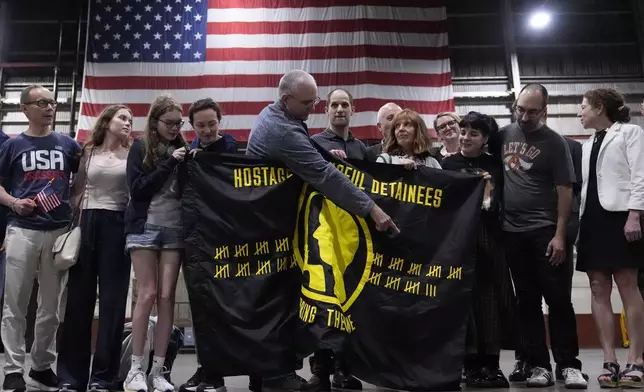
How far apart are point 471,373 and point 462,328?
0.53m

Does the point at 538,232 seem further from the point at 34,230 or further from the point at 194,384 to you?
the point at 34,230

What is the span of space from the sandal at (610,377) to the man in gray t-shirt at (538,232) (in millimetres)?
160

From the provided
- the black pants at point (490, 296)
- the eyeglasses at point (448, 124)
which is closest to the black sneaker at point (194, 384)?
the black pants at point (490, 296)

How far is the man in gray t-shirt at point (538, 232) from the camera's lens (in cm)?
353

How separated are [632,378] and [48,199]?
3.64m

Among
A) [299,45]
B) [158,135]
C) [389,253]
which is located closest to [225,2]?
[299,45]

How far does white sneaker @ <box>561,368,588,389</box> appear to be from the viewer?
3.32 meters

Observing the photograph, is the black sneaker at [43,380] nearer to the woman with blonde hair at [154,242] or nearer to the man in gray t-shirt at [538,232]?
the woman with blonde hair at [154,242]

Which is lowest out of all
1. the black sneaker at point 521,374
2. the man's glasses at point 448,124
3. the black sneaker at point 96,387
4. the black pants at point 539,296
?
the black sneaker at point 521,374

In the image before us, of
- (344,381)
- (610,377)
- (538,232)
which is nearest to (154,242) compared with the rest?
(344,381)

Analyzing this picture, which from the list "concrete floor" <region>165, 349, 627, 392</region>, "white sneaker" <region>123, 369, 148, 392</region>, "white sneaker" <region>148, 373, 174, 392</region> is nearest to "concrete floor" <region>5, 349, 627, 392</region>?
"concrete floor" <region>165, 349, 627, 392</region>

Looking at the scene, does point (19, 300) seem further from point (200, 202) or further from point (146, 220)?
point (200, 202)

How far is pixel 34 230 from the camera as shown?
3457 millimetres

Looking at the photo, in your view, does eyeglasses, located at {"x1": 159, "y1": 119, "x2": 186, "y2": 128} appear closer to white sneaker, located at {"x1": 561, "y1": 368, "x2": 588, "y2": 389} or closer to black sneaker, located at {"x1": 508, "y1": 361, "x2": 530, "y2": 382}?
black sneaker, located at {"x1": 508, "y1": 361, "x2": 530, "y2": 382}
